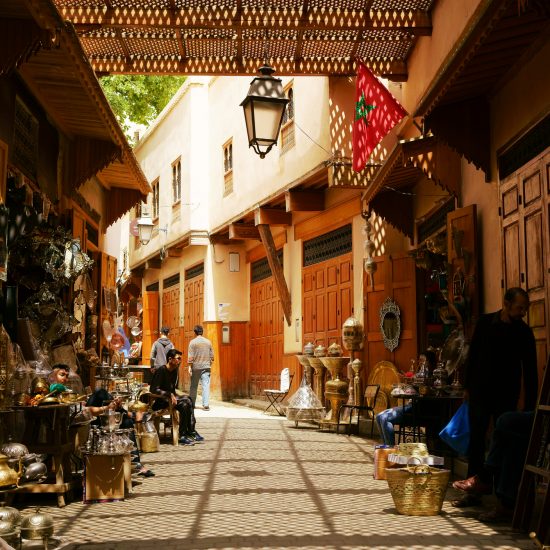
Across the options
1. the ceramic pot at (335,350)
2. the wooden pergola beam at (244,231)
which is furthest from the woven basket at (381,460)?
the wooden pergola beam at (244,231)

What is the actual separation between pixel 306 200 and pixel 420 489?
1084 centimetres

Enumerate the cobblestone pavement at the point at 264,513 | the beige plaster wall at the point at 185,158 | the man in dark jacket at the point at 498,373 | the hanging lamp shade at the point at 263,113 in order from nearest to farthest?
the cobblestone pavement at the point at 264,513
the man in dark jacket at the point at 498,373
the hanging lamp shade at the point at 263,113
the beige plaster wall at the point at 185,158

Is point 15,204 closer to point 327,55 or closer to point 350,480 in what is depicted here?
point 350,480

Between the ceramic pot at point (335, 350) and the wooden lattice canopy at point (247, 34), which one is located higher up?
the wooden lattice canopy at point (247, 34)

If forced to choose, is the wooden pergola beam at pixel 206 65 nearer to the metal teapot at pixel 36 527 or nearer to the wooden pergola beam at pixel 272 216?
the wooden pergola beam at pixel 272 216

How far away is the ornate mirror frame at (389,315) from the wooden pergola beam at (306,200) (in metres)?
3.96

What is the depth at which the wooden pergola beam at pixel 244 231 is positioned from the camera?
20.6m

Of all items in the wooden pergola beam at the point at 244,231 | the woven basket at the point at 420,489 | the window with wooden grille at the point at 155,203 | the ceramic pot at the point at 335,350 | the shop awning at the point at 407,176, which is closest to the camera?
the woven basket at the point at 420,489

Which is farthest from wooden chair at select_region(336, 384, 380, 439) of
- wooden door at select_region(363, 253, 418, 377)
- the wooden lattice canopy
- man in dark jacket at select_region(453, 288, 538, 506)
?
man in dark jacket at select_region(453, 288, 538, 506)

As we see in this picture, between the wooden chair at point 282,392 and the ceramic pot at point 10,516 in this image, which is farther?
the wooden chair at point 282,392

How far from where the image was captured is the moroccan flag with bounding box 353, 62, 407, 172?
420 inches

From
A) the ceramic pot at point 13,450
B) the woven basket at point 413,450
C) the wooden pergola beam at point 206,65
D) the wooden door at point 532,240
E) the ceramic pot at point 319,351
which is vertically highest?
the wooden pergola beam at point 206,65

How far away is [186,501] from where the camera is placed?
726 cm

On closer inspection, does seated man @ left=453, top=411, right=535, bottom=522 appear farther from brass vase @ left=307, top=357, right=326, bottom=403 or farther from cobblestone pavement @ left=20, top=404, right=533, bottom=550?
brass vase @ left=307, top=357, right=326, bottom=403
